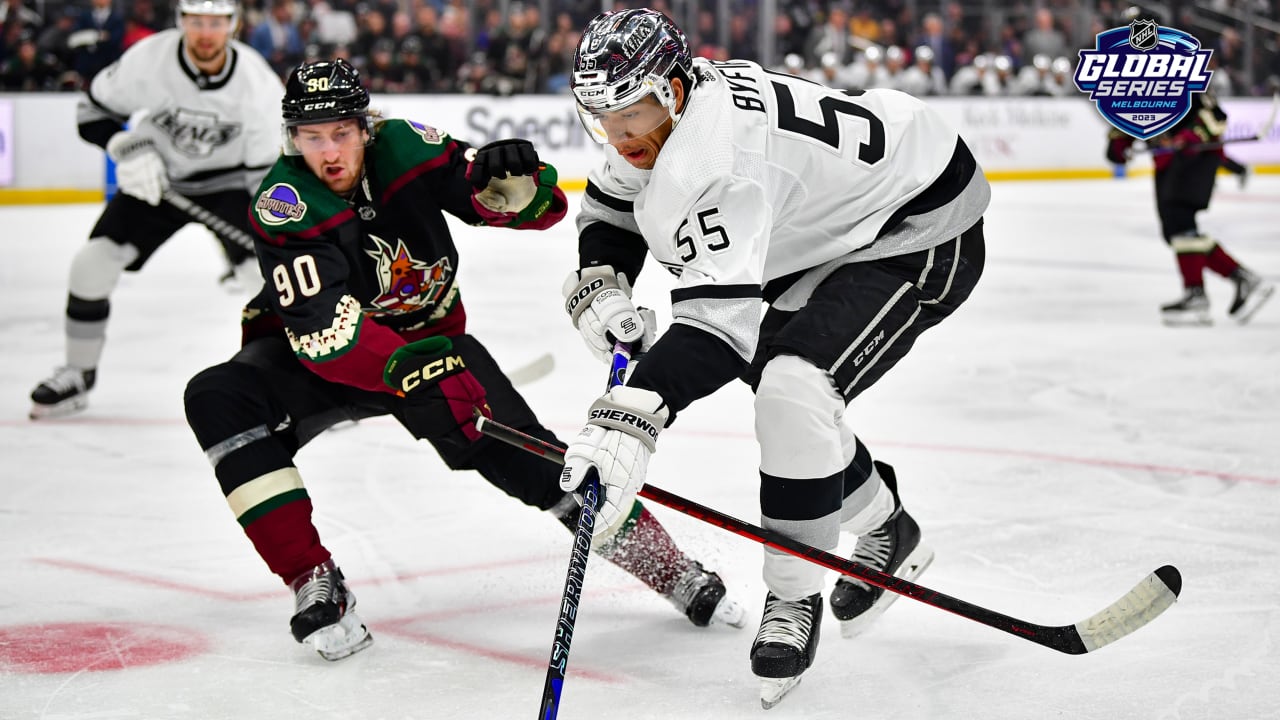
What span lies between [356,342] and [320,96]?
0.42m

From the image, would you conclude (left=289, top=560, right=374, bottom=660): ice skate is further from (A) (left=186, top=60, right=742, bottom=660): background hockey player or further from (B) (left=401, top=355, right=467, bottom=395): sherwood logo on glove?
(B) (left=401, top=355, right=467, bottom=395): sherwood logo on glove

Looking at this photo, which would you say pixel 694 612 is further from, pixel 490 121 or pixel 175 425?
pixel 490 121

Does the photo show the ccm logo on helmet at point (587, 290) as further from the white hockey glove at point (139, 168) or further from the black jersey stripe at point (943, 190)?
the white hockey glove at point (139, 168)

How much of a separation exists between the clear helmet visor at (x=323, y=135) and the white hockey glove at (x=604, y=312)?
45 centimetres

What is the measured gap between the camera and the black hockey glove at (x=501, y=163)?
7.91 ft

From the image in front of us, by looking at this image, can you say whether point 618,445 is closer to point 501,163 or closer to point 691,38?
point 501,163

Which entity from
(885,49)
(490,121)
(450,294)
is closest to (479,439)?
(450,294)

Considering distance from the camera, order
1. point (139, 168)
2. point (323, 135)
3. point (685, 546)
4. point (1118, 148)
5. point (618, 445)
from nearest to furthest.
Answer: point (618, 445), point (323, 135), point (685, 546), point (139, 168), point (1118, 148)

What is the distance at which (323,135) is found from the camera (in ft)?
7.75

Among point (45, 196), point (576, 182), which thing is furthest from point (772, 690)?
point (576, 182)

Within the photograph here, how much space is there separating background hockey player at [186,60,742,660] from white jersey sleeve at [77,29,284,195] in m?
1.90

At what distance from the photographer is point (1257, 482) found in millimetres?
3385

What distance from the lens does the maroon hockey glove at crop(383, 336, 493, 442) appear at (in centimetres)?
221

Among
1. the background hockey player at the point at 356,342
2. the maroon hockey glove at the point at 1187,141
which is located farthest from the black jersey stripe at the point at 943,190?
the maroon hockey glove at the point at 1187,141
